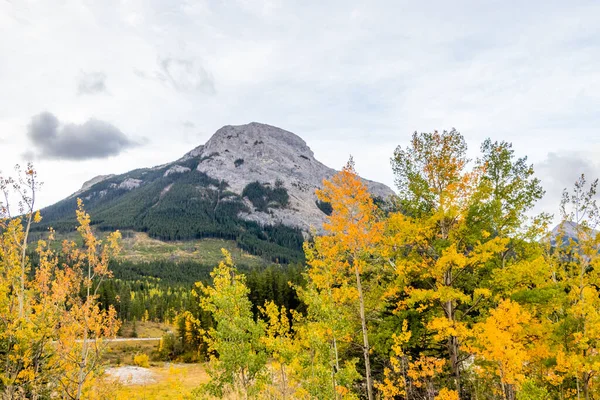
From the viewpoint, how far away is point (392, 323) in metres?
16.5

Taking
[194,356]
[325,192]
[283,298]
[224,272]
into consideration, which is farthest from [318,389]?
[194,356]

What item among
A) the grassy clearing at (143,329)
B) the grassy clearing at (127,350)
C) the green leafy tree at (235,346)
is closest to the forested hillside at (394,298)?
the green leafy tree at (235,346)

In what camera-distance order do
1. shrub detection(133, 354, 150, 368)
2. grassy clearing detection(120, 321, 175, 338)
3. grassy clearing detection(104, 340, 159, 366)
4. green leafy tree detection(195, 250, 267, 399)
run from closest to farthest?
1. green leafy tree detection(195, 250, 267, 399)
2. shrub detection(133, 354, 150, 368)
3. grassy clearing detection(104, 340, 159, 366)
4. grassy clearing detection(120, 321, 175, 338)

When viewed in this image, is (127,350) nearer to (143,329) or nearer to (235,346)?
(143,329)

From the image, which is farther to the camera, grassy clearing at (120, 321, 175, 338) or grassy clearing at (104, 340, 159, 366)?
grassy clearing at (120, 321, 175, 338)

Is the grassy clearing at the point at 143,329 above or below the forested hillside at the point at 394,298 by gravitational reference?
below

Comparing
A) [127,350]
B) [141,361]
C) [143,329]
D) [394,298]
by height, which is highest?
[394,298]

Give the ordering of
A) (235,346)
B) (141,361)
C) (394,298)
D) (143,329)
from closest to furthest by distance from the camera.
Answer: (235,346), (394,298), (141,361), (143,329)

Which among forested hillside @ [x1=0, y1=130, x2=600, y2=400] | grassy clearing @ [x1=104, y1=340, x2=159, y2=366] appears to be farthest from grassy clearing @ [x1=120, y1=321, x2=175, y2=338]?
forested hillside @ [x1=0, y1=130, x2=600, y2=400]

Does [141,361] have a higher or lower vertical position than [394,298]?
lower

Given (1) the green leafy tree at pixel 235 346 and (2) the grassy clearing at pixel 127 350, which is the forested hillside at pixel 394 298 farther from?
(2) the grassy clearing at pixel 127 350

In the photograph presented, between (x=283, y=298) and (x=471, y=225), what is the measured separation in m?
48.0

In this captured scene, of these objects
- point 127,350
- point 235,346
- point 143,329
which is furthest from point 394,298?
point 143,329

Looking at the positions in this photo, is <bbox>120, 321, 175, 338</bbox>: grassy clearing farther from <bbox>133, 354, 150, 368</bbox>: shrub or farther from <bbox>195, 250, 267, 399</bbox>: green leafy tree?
<bbox>195, 250, 267, 399</bbox>: green leafy tree
